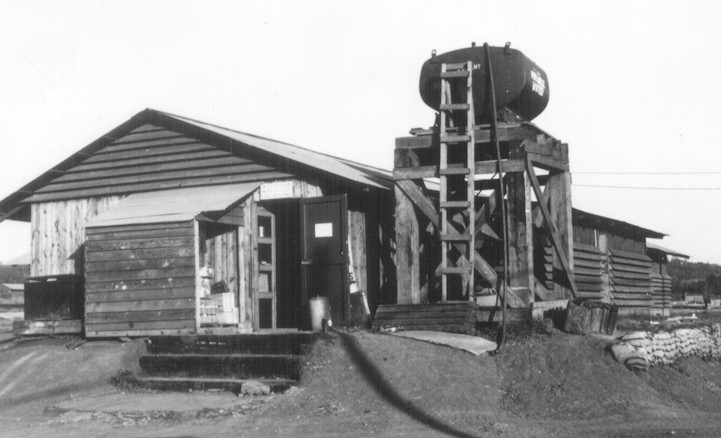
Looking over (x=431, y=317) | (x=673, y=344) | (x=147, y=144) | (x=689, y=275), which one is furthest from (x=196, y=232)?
(x=689, y=275)

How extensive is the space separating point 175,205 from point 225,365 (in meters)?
3.89

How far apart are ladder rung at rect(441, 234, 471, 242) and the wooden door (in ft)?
6.36

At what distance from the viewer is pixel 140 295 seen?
14.3 metres

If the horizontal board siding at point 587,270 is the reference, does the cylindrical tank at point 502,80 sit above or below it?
above

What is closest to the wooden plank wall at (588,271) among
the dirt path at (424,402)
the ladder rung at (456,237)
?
the ladder rung at (456,237)

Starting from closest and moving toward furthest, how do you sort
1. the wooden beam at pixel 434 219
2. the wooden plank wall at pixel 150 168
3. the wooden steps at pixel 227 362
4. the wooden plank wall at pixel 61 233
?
the wooden steps at pixel 227 362
the wooden beam at pixel 434 219
the wooden plank wall at pixel 150 168
the wooden plank wall at pixel 61 233

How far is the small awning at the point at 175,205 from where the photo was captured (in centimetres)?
1429

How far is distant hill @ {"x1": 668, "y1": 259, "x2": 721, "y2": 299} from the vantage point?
51406 mm

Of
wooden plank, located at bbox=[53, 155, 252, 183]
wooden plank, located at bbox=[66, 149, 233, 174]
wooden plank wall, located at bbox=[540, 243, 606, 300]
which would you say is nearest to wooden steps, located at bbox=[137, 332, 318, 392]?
wooden plank, located at bbox=[53, 155, 252, 183]

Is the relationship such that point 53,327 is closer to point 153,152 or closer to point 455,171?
point 153,152

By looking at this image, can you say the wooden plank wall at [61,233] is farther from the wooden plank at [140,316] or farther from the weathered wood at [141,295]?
the wooden plank at [140,316]

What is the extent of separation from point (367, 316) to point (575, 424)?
575 centimetres

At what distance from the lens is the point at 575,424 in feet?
30.6

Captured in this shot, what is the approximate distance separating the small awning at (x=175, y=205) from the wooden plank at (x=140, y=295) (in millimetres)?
1236
